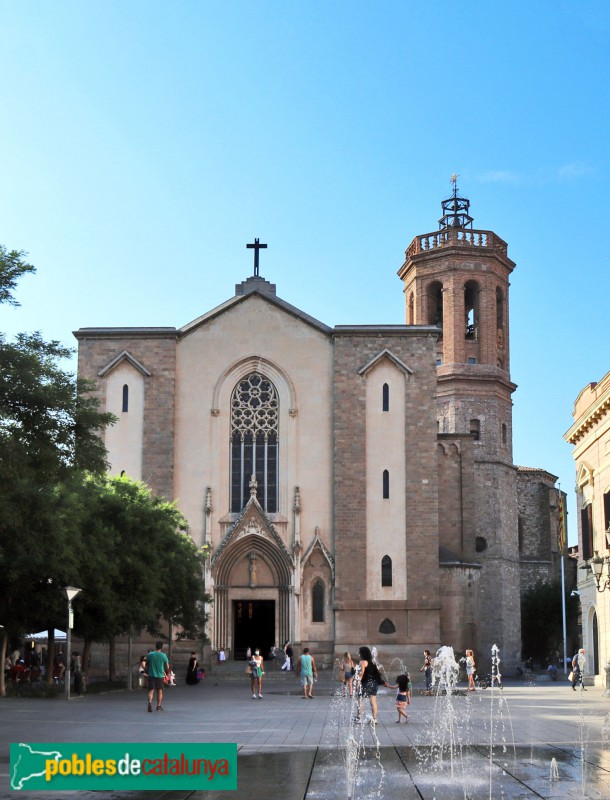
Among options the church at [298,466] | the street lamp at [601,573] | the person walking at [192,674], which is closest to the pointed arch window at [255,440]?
the church at [298,466]

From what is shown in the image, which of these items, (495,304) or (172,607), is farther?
(495,304)

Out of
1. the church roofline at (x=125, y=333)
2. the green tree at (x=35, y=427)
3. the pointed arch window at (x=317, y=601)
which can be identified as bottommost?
the pointed arch window at (x=317, y=601)

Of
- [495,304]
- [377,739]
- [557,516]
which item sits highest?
[495,304]

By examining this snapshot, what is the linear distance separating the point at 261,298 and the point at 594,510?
1699 centimetres

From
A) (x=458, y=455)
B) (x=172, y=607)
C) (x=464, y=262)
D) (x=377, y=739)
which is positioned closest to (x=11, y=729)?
(x=377, y=739)

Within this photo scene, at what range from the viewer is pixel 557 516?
69250 mm

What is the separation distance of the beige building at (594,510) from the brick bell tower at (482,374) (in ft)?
41.6

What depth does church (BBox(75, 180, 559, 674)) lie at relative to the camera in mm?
48188

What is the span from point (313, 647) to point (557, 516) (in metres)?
25.9

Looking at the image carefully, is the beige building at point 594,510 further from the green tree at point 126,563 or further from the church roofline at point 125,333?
the church roofline at point 125,333

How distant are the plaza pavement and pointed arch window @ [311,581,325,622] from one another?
13.4m

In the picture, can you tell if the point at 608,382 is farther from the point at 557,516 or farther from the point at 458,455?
the point at 557,516

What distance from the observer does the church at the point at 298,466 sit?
48188 mm

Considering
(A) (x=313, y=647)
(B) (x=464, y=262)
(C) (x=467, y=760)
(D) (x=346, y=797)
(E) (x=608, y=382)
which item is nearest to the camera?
(D) (x=346, y=797)
